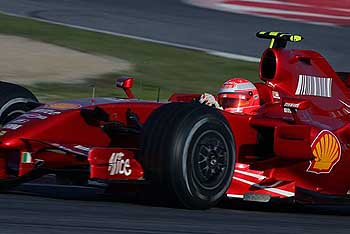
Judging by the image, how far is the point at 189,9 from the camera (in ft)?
68.2

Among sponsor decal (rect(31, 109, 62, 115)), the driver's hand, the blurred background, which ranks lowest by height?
sponsor decal (rect(31, 109, 62, 115))

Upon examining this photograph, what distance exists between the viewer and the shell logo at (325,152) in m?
7.16

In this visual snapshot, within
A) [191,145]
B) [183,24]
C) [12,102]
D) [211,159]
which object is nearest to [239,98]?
[211,159]

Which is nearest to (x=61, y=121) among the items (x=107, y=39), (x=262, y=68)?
(x=262, y=68)

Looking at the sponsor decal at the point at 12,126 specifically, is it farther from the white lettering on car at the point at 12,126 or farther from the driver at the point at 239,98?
the driver at the point at 239,98

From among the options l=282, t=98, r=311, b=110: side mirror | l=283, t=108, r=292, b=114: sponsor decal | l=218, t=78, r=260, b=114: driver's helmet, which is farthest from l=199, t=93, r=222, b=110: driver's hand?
l=282, t=98, r=311, b=110: side mirror

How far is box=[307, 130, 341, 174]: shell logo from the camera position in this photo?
716cm

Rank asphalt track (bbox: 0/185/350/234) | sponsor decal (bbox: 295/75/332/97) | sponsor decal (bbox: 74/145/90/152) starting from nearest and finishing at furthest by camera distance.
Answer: asphalt track (bbox: 0/185/350/234) < sponsor decal (bbox: 74/145/90/152) < sponsor decal (bbox: 295/75/332/97)

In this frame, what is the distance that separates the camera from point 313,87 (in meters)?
8.09

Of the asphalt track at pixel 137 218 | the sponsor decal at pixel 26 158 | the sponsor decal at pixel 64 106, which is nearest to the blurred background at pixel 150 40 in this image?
the sponsor decal at pixel 64 106

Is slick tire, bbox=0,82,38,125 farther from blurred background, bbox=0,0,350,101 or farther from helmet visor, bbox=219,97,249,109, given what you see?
blurred background, bbox=0,0,350,101

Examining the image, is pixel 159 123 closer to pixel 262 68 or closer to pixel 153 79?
pixel 262 68

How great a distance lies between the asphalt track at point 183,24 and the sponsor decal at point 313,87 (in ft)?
27.1

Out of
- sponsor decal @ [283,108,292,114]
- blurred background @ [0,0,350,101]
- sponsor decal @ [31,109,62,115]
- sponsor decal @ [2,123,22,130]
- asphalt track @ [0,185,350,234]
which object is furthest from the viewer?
blurred background @ [0,0,350,101]
